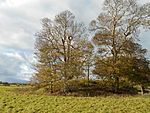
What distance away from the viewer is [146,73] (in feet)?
180

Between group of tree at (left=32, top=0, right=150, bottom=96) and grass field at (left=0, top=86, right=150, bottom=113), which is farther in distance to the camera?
group of tree at (left=32, top=0, right=150, bottom=96)

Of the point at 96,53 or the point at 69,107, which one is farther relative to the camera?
the point at 96,53

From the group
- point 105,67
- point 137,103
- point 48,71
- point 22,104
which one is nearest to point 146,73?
point 105,67

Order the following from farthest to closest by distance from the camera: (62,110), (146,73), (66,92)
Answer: (146,73) < (66,92) < (62,110)

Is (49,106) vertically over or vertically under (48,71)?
under

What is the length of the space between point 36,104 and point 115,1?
103 feet

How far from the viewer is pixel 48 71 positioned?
5200 cm

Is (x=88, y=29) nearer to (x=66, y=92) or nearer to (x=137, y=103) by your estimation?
(x=66, y=92)

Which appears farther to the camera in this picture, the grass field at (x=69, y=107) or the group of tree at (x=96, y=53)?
the group of tree at (x=96, y=53)

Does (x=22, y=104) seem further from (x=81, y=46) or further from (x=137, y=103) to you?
(x=81, y=46)

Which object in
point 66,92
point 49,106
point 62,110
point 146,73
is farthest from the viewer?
point 146,73

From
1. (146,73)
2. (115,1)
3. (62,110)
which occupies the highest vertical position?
(115,1)

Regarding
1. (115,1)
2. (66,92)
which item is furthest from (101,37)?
(66,92)

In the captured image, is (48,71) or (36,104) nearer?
(36,104)
